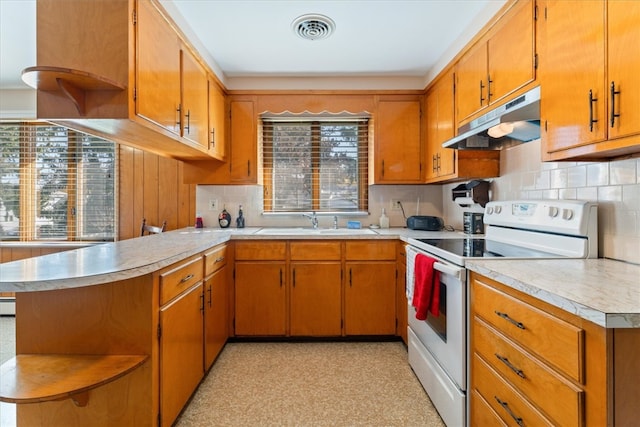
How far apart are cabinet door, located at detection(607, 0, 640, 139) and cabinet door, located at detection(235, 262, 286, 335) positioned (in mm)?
2158

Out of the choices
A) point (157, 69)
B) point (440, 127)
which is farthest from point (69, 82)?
point (440, 127)

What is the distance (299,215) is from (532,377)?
2.40 metres

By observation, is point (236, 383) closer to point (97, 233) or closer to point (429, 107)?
point (97, 233)

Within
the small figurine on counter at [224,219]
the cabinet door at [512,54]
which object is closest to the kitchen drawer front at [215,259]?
the small figurine on counter at [224,219]

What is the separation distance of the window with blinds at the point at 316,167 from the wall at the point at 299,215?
10 centimetres

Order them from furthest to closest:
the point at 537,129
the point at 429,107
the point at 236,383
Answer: the point at 429,107
the point at 236,383
the point at 537,129

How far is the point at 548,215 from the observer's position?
1599 millimetres

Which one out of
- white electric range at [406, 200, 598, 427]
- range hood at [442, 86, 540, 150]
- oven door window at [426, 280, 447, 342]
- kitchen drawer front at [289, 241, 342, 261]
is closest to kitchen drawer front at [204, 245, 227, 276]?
kitchen drawer front at [289, 241, 342, 261]

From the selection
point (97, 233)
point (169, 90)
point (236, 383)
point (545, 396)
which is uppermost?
point (169, 90)

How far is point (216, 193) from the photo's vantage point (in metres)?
3.18

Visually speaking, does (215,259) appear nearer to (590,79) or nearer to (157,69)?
(157,69)

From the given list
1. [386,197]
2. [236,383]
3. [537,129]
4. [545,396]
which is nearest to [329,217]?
[386,197]

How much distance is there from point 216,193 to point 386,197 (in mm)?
1746

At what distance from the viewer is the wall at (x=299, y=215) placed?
3168 mm
